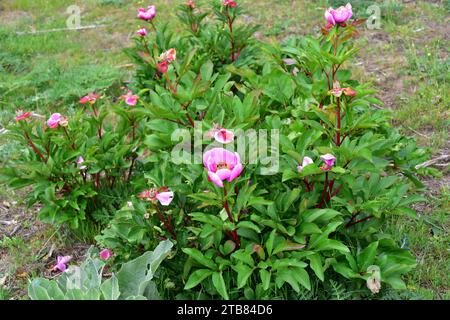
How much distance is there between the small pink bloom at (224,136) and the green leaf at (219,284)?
1.75 ft

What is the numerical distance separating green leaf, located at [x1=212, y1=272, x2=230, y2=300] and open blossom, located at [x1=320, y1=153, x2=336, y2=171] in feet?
1.91

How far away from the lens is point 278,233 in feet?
7.04

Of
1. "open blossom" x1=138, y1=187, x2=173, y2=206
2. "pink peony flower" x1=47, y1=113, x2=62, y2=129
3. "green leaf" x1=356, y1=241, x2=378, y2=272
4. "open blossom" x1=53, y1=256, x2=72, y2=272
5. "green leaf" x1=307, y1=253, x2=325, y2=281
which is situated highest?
"open blossom" x1=138, y1=187, x2=173, y2=206

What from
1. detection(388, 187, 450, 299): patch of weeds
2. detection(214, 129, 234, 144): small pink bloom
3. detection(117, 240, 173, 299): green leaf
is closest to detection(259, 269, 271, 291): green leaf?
detection(117, 240, 173, 299): green leaf

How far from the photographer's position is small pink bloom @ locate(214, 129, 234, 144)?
193 centimetres

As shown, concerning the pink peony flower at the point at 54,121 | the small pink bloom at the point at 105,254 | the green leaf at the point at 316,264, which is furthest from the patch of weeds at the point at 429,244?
the pink peony flower at the point at 54,121

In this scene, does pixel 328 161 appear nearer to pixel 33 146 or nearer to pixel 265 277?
pixel 265 277

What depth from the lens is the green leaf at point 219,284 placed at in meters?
2.00

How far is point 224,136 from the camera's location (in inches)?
76.8

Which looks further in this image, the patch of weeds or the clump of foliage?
the patch of weeds

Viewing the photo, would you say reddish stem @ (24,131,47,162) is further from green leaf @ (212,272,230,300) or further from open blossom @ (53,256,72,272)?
green leaf @ (212,272,230,300)

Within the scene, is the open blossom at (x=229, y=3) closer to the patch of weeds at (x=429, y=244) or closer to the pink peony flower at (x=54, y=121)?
the pink peony flower at (x=54, y=121)

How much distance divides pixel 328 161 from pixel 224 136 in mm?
410
